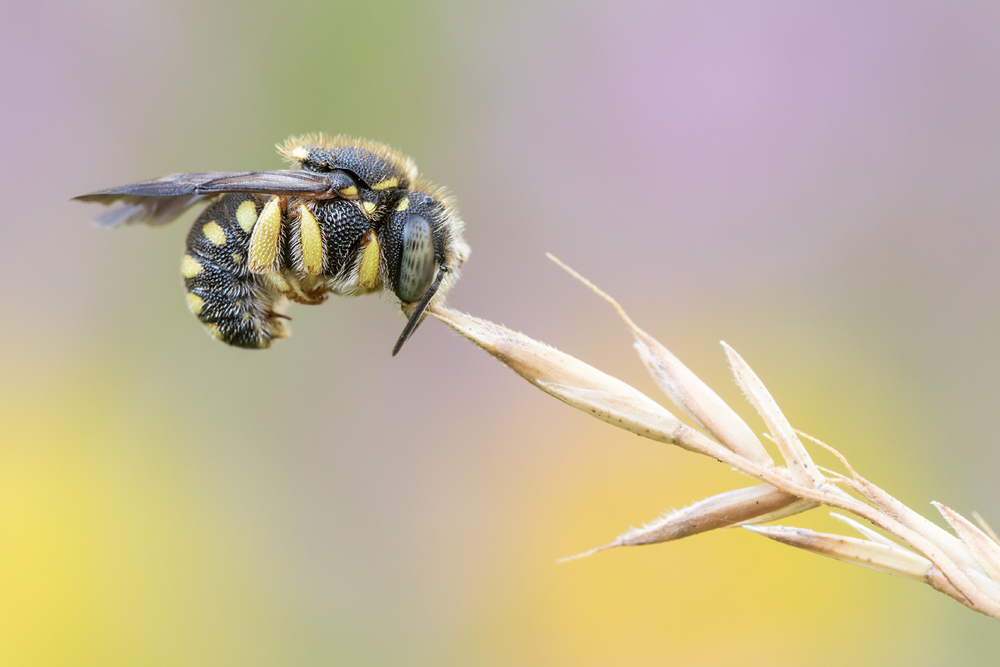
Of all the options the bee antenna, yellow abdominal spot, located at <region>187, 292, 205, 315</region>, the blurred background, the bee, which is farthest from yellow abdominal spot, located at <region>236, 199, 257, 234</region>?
the blurred background

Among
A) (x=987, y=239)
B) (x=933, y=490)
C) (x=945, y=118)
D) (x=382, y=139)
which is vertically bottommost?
(x=933, y=490)

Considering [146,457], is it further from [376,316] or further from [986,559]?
[986,559]

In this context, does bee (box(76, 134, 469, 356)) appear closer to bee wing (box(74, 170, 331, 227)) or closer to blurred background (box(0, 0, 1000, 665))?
bee wing (box(74, 170, 331, 227))

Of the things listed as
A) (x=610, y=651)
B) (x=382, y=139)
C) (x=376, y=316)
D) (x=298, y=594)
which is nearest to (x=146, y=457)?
(x=298, y=594)

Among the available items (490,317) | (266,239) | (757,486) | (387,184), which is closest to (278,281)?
(266,239)

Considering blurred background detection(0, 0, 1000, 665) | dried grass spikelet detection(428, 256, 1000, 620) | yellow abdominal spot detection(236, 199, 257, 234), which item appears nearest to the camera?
dried grass spikelet detection(428, 256, 1000, 620)

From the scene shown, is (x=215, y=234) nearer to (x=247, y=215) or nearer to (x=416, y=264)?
(x=247, y=215)
